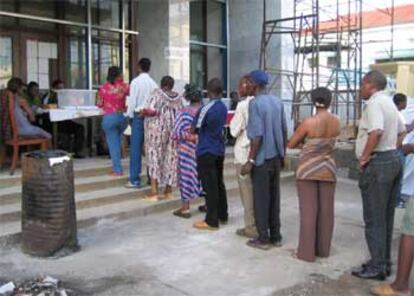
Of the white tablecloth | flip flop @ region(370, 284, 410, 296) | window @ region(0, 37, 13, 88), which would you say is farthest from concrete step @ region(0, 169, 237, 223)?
flip flop @ region(370, 284, 410, 296)

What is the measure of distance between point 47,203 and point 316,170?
257cm

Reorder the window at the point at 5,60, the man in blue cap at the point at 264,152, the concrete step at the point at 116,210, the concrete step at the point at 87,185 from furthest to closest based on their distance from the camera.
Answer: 1. the window at the point at 5,60
2. the concrete step at the point at 87,185
3. the concrete step at the point at 116,210
4. the man in blue cap at the point at 264,152

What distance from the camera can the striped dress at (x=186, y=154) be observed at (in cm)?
661

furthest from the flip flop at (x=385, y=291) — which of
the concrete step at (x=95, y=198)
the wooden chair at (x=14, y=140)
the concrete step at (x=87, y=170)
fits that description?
the wooden chair at (x=14, y=140)

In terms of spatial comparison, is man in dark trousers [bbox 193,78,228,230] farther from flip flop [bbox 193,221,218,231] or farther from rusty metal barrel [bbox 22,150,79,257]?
rusty metal barrel [bbox 22,150,79,257]

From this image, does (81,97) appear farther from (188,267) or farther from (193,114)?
(188,267)

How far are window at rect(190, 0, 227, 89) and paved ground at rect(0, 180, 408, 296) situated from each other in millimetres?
7424

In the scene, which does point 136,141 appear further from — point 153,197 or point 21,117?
point 21,117

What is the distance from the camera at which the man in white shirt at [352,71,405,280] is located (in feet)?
15.6

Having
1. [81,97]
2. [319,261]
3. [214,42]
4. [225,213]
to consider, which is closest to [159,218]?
[225,213]

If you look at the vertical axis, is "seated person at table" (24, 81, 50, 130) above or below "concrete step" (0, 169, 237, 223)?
above

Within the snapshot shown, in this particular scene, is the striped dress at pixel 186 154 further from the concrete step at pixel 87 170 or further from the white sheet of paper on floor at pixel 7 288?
the white sheet of paper on floor at pixel 7 288

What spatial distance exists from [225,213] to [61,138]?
414 centimetres

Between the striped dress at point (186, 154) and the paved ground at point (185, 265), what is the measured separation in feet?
1.46
